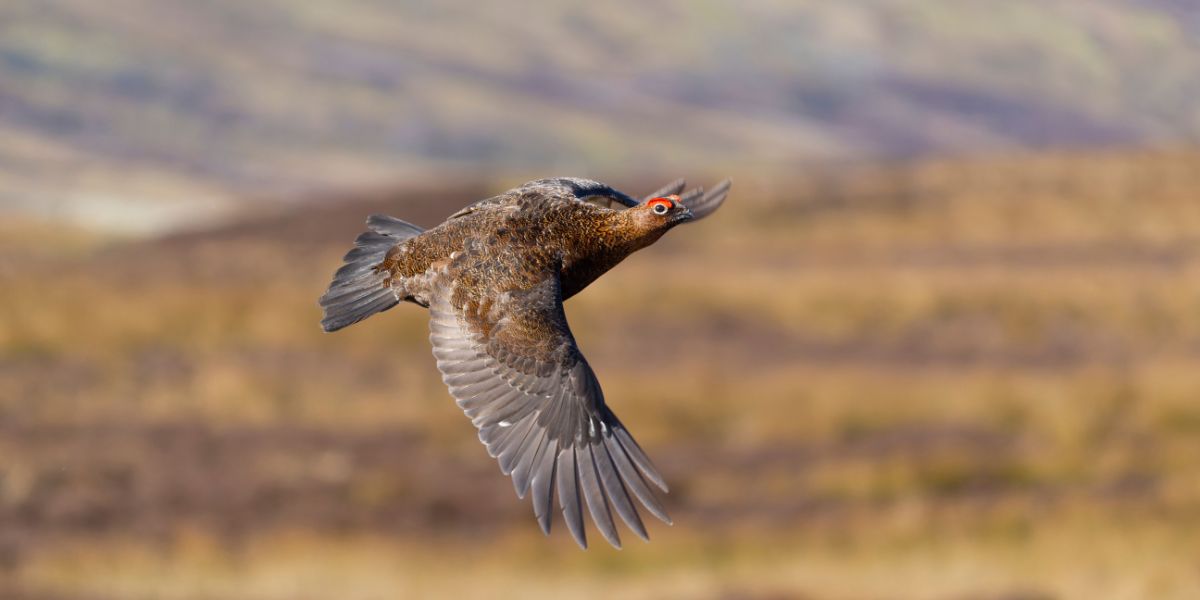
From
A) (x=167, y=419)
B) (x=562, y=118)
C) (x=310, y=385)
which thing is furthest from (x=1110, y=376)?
(x=562, y=118)

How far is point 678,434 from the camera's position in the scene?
2497 centimetres

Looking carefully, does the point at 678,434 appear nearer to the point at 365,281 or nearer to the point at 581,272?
the point at 365,281

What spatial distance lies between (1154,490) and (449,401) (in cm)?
894

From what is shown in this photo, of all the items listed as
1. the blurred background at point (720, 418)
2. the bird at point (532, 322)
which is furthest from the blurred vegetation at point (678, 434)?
the bird at point (532, 322)

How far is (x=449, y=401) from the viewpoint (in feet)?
81.3

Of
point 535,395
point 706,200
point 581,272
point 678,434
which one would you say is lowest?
point 535,395

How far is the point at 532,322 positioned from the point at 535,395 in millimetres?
340

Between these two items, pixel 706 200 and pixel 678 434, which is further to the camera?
pixel 678 434

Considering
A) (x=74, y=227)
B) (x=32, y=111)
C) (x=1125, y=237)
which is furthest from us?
(x=32, y=111)

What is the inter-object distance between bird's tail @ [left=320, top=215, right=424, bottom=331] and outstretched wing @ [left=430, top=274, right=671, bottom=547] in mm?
292

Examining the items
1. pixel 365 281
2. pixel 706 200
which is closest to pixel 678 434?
pixel 706 200

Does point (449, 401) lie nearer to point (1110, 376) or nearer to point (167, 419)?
point (167, 419)

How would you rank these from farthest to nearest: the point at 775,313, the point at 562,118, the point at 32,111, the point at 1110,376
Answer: the point at 562,118 → the point at 32,111 → the point at 775,313 → the point at 1110,376

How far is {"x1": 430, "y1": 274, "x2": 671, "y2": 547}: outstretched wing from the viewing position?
553 cm
